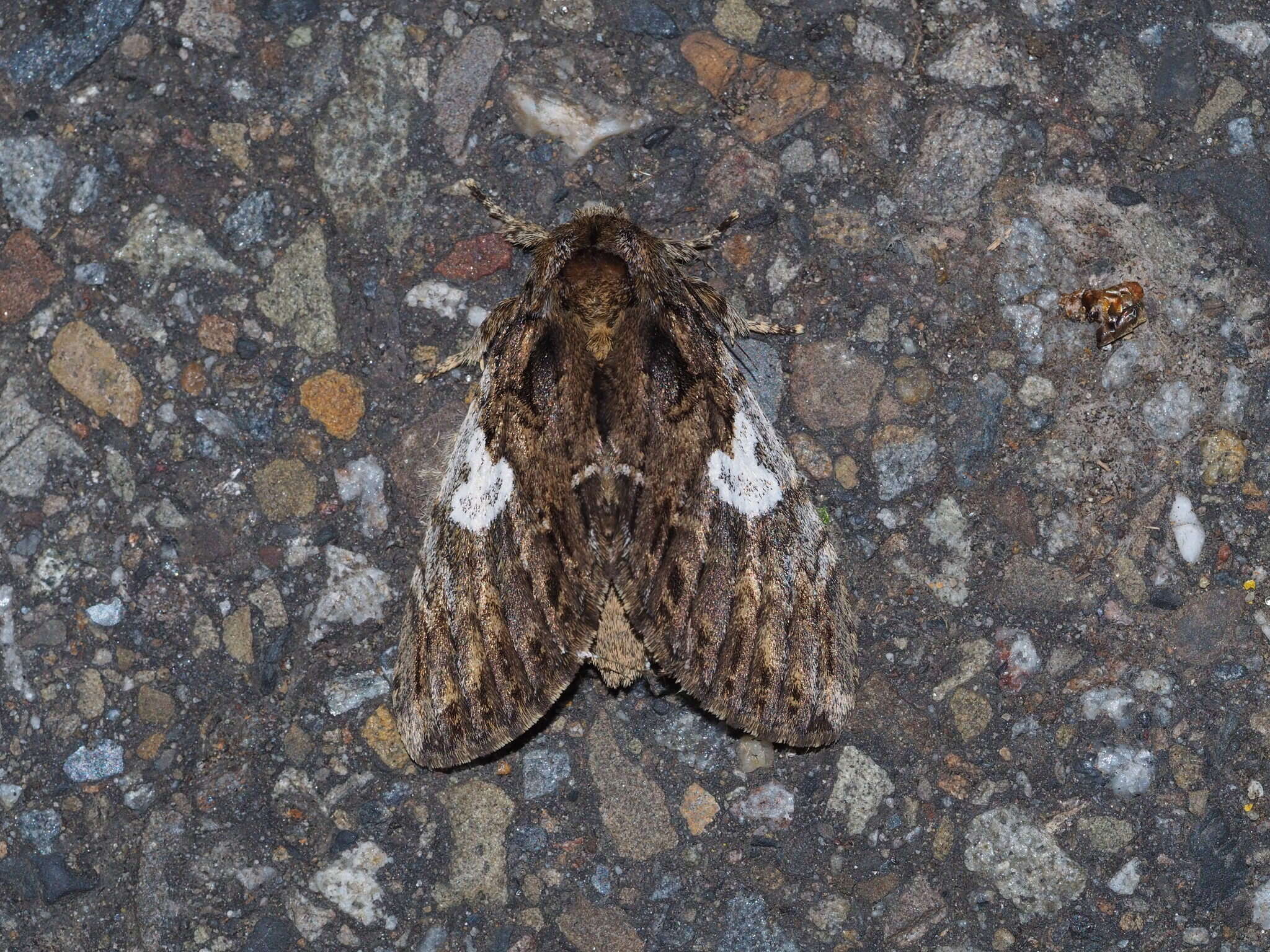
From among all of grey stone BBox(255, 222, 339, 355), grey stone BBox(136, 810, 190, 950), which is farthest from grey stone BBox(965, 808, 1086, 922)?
grey stone BBox(255, 222, 339, 355)

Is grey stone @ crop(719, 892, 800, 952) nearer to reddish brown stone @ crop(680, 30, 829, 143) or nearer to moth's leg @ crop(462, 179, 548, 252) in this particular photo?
moth's leg @ crop(462, 179, 548, 252)

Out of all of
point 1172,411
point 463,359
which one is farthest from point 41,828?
point 1172,411

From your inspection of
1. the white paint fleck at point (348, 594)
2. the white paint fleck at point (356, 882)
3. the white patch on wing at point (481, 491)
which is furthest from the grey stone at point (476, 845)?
the white patch on wing at point (481, 491)

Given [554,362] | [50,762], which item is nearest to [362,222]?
[554,362]

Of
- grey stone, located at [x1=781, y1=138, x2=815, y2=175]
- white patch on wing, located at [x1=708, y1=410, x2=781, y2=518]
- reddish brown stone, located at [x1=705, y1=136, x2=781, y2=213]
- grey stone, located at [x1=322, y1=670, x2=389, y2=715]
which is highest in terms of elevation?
grey stone, located at [x1=781, y1=138, x2=815, y2=175]

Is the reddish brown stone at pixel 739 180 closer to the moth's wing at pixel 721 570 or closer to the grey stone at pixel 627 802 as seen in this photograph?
the moth's wing at pixel 721 570

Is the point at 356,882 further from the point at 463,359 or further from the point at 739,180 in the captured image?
the point at 739,180
